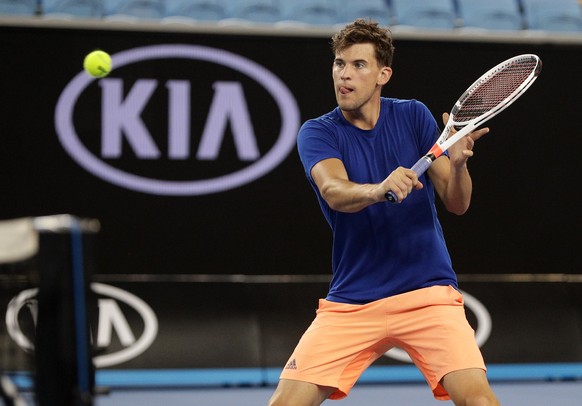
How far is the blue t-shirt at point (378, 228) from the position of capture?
390cm

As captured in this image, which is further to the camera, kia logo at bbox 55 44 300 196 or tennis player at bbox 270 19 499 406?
kia logo at bbox 55 44 300 196

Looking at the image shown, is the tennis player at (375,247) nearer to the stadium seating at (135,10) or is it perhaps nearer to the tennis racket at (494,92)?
the tennis racket at (494,92)

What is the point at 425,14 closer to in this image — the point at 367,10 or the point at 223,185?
the point at 367,10

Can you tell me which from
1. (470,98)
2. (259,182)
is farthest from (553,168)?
(470,98)

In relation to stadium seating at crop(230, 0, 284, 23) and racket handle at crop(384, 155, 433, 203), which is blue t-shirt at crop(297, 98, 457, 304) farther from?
stadium seating at crop(230, 0, 284, 23)

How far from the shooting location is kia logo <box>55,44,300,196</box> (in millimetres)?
7094

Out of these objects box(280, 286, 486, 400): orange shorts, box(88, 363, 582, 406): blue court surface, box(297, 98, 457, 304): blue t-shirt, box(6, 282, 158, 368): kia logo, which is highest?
box(297, 98, 457, 304): blue t-shirt

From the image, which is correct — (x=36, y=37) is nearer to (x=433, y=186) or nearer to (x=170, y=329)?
(x=170, y=329)

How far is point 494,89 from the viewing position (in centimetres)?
424

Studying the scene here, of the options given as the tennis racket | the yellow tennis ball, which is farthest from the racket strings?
the yellow tennis ball

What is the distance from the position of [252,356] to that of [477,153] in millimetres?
2243

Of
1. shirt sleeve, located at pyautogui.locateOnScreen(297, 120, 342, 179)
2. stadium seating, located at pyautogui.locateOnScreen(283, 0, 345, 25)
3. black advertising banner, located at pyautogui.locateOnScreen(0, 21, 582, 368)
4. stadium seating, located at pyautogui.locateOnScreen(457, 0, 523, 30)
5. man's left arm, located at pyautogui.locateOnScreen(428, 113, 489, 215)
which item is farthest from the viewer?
stadium seating, located at pyautogui.locateOnScreen(457, 0, 523, 30)

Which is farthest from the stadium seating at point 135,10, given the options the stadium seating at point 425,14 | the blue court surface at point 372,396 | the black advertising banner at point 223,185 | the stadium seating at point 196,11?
the blue court surface at point 372,396

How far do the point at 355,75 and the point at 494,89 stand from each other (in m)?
0.68
